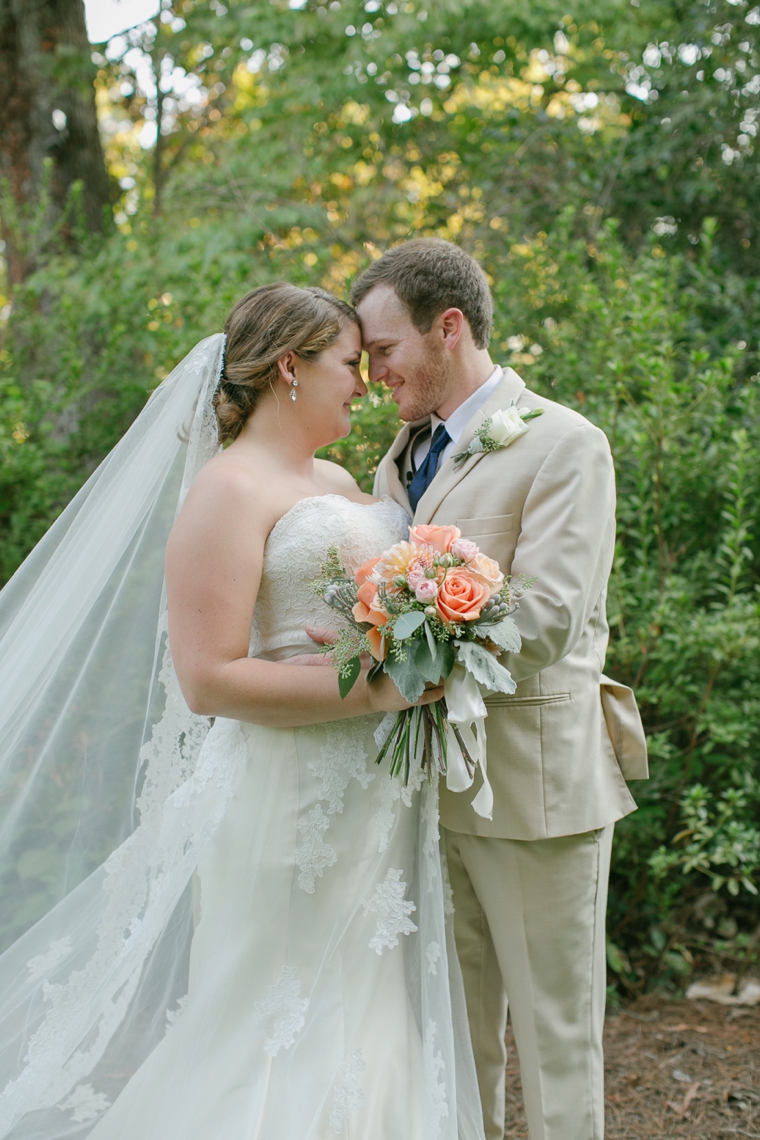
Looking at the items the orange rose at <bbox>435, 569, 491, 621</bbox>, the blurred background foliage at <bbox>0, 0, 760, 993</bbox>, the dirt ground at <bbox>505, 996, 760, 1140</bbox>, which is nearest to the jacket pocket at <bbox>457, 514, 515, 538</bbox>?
the orange rose at <bbox>435, 569, 491, 621</bbox>

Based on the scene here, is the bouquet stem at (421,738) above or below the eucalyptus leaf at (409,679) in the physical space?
below

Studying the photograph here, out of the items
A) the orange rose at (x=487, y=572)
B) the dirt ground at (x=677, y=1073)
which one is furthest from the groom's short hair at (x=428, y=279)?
the dirt ground at (x=677, y=1073)

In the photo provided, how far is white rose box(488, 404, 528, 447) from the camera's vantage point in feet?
7.72

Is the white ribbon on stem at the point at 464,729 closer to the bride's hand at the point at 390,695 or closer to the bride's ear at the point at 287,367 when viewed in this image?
the bride's hand at the point at 390,695

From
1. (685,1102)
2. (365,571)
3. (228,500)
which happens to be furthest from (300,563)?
(685,1102)

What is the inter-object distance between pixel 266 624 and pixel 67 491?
102 inches

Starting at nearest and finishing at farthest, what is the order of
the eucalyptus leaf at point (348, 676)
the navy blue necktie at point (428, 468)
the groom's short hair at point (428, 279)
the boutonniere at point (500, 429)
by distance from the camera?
the eucalyptus leaf at point (348, 676), the boutonniere at point (500, 429), the groom's short hair at point (428, 279), the navy blue necktie at point (428, 468)

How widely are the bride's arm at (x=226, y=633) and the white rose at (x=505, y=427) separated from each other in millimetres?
721

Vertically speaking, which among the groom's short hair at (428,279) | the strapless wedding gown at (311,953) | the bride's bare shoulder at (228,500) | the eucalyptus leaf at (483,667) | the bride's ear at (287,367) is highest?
the groom's short hair at (428,279)

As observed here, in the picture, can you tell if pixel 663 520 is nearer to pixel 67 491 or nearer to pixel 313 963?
pixel 313 963

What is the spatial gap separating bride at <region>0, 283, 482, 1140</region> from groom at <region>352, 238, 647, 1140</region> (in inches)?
6.9

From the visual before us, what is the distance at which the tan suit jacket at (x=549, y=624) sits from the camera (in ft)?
7.02

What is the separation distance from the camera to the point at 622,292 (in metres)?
3.70

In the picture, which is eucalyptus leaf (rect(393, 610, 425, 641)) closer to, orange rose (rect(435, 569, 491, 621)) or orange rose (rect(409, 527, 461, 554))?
orange rose (rect(435, 569, 491, 621))
